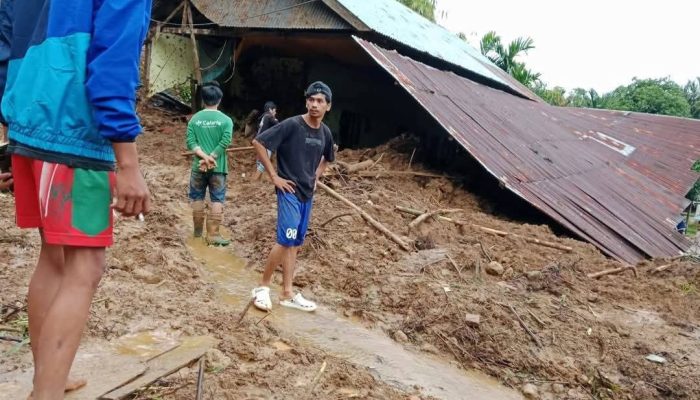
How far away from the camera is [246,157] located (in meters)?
10.6

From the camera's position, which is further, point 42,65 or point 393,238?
point 393,238

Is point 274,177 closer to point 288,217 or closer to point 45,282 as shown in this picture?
point 288,217

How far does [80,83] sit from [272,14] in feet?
32.1

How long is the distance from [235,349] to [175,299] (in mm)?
979

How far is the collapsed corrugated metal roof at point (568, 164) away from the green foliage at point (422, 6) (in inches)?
359

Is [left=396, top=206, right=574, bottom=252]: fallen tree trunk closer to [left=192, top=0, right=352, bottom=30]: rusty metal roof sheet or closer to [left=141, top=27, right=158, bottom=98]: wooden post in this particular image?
[left=192, top=0, right=352, bottom=30]: rusty metal roof sheet

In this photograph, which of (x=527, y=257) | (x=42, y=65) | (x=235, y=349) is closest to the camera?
(x=42, y=65)

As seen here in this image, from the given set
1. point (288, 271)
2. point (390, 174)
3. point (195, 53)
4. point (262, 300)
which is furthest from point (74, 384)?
point (195, 53)

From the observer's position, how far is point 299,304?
14.7 feet

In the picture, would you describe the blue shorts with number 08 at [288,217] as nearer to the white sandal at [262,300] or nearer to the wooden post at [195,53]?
the white sandal at [262,300]

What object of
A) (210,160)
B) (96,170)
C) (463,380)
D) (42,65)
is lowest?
(463,380)

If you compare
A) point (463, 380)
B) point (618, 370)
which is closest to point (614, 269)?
point (618, 370)

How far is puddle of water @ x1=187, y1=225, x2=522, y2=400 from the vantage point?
3.52 meters

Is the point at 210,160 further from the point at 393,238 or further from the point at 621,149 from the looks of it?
the point at 621,149
